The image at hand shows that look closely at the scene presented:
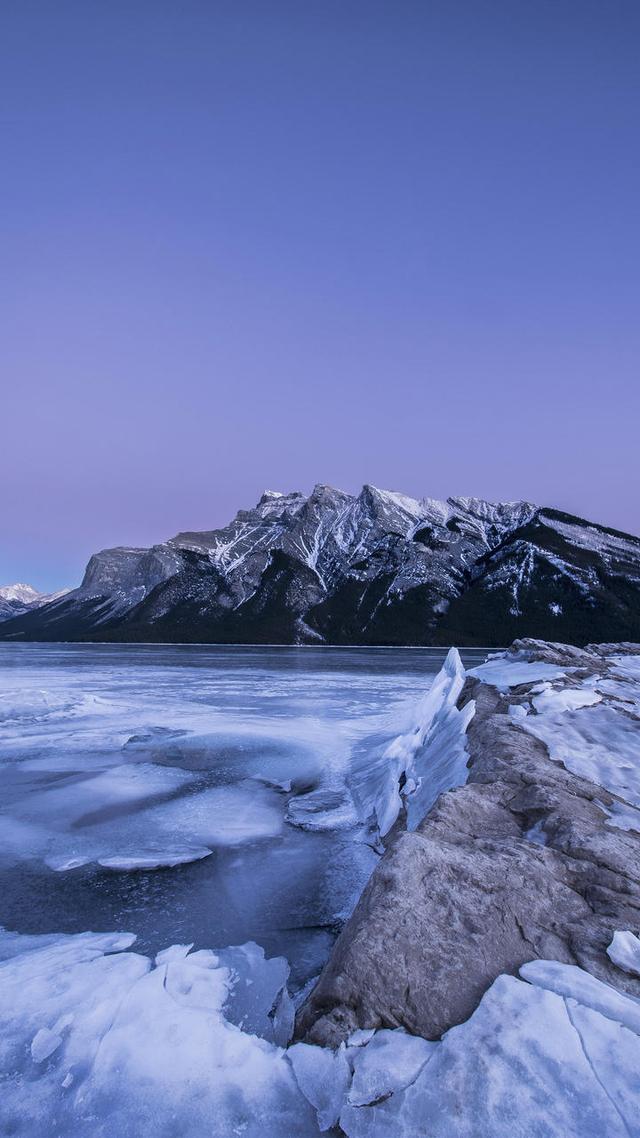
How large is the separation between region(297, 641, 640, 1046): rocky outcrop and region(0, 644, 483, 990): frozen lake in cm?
179

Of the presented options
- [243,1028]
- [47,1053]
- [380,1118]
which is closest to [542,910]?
[380,1118]

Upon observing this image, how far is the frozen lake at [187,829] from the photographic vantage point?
735cm

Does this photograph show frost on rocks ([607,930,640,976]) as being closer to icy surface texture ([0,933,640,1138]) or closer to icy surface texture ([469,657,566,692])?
icy surface texture ([0,933,640,1138])

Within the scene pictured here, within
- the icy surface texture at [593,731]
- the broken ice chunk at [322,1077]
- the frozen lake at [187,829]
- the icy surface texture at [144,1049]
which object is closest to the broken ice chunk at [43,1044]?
the icy surface texture at [144,1049]

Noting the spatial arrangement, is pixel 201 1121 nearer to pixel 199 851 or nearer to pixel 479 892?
pixel 479 892

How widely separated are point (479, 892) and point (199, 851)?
594 cm

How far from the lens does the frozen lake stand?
7.35m

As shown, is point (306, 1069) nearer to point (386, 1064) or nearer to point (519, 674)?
point (386, 1064)

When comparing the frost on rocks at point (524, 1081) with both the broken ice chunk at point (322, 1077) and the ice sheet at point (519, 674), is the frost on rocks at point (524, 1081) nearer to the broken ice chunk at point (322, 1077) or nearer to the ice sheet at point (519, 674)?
the broken ice chunk at point (322, 1077)

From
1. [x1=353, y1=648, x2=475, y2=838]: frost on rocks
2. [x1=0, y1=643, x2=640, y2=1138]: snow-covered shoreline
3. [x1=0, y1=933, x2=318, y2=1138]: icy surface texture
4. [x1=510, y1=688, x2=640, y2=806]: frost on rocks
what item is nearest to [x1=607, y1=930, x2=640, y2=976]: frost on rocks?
[x1=0, y1=643, x2=640, y2=1138]: snow-covered shoreline

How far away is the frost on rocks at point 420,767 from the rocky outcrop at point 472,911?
6.02ft

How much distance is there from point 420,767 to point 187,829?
215 inches

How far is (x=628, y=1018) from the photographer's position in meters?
3.96

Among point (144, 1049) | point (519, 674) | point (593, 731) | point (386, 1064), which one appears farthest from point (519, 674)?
point (144, 1049)
